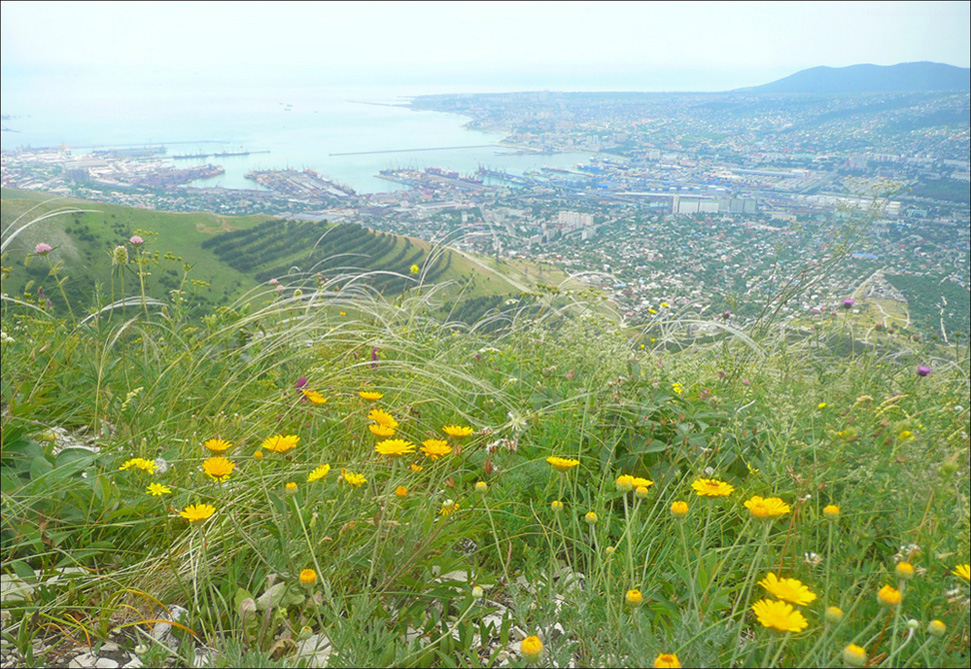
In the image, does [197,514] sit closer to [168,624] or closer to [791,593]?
[168,624]

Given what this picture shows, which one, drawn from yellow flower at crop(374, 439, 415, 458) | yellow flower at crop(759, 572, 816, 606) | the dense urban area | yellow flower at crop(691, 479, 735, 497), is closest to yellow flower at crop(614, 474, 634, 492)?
yellow flower at crop(691, 479, 735, 497)

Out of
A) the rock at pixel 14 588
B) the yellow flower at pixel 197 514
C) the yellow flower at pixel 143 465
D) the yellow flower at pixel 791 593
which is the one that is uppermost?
the yellow flower at pixel 197 514

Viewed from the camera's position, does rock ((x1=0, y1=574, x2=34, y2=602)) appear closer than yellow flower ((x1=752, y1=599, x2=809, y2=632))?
No

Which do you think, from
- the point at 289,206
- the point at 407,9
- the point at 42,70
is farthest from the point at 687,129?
the point at 42,70

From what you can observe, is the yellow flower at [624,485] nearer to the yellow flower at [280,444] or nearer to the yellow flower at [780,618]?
the yellow flower at [780,618]

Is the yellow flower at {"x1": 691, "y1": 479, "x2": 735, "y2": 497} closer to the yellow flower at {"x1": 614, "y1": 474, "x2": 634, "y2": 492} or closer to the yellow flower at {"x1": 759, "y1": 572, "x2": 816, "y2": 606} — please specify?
the yellow flower at {"x1": 614, "y1": 474, "x2": 634, "y2": 492}

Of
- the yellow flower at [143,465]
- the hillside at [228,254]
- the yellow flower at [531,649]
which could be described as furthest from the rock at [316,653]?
the hillside at [228,254]

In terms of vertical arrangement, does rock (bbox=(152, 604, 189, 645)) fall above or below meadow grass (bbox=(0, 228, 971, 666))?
below
